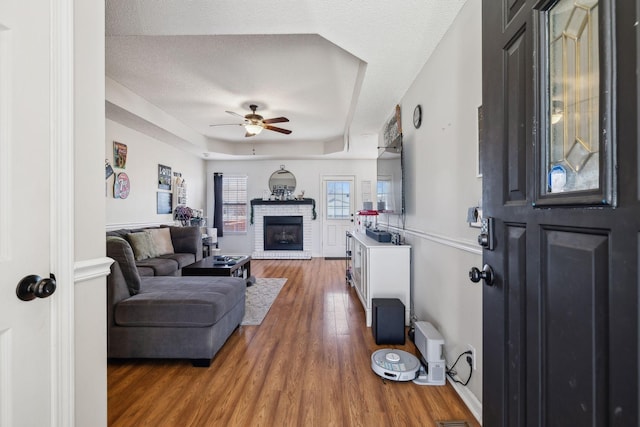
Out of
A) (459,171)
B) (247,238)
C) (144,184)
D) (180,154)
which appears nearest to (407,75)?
(459,171)

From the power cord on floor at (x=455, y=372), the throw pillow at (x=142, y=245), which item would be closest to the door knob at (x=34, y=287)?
the power cord on floor at (x=455, y=372)

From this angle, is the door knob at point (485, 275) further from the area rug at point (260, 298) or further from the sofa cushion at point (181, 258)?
the sofa cushion at point (181, 258)

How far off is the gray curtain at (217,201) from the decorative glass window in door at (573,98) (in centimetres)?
720

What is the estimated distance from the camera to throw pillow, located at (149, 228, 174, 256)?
4511 mm

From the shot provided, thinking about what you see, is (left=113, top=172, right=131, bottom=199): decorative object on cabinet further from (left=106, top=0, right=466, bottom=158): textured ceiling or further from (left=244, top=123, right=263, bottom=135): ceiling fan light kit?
(left=244, top=123, right=263, bottom=135): ceiling fan light kit

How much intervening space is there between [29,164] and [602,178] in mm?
1441

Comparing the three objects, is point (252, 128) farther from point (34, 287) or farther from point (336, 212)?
point (34, 287)

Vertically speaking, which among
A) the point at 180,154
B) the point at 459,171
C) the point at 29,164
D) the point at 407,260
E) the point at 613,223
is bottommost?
the point at 407,260

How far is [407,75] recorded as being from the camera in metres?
2.71

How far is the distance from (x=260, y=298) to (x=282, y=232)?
11.5ft

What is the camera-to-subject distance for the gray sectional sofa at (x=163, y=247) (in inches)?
150

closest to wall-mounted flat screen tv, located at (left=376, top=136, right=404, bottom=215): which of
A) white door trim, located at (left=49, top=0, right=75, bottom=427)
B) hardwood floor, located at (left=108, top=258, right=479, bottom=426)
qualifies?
hardwood floor, located at (left=108, top=258, right=479, bottom=426)

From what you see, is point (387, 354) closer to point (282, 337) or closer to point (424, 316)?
point (424, 316)

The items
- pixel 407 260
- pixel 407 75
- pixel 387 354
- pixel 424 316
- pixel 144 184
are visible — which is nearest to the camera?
pixel 387 354
